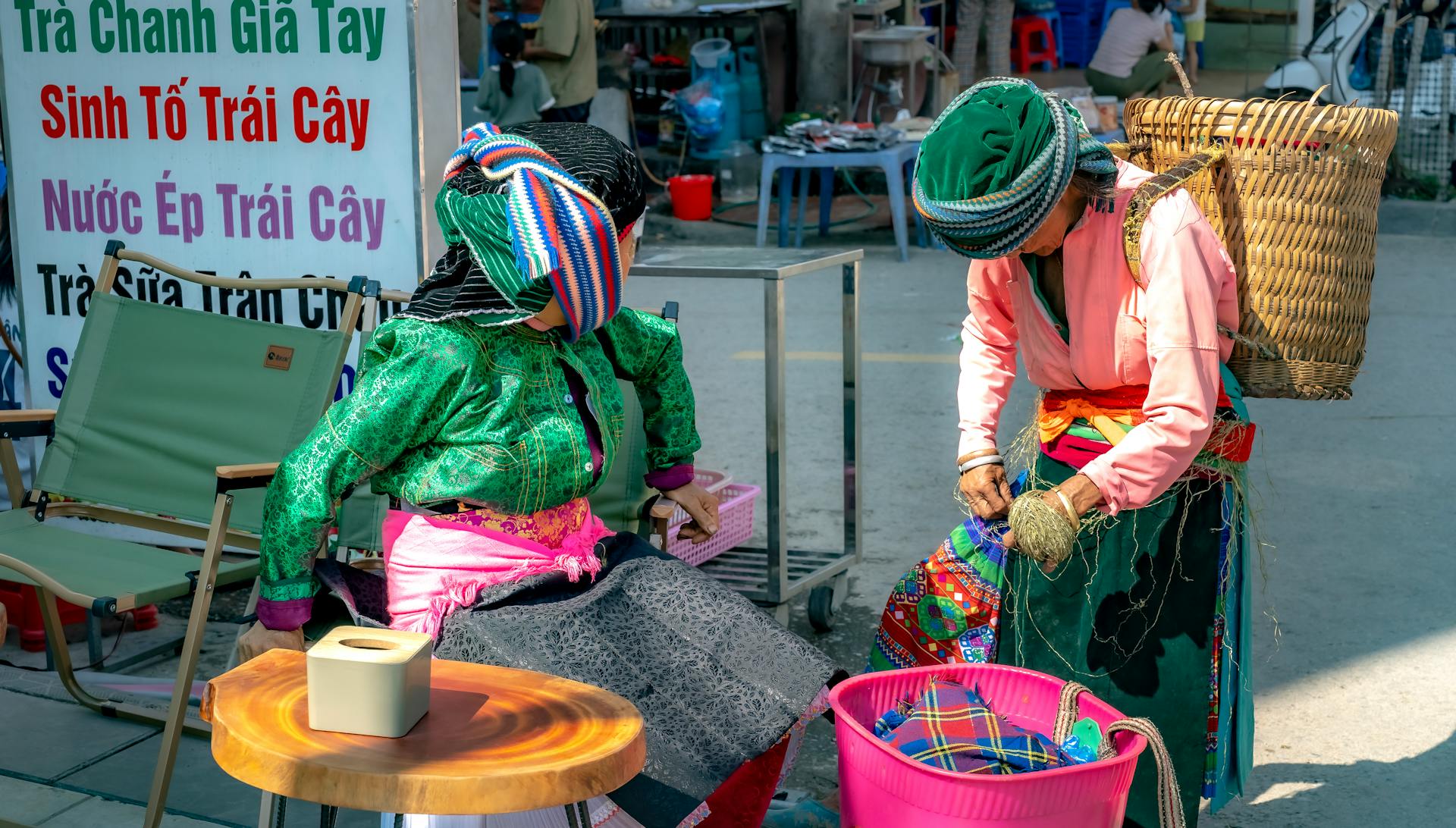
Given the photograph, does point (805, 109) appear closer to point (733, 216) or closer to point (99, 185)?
point (733, 216)

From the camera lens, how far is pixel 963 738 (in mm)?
2322

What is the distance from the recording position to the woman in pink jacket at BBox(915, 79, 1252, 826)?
7.72ft

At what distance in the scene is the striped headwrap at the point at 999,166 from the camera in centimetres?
230

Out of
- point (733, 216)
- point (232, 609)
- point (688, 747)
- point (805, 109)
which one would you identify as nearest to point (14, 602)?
point (232, 609)

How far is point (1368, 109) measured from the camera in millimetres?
2641

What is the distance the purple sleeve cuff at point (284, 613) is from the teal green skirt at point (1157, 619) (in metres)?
1.21

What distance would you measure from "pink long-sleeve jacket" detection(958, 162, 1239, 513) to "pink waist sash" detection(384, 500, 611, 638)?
2.88 feet

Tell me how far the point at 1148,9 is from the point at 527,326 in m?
11.0

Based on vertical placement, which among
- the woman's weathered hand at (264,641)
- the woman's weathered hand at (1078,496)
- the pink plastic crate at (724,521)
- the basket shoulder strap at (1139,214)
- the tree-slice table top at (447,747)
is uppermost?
the basket shoulder strap at (1139,214)

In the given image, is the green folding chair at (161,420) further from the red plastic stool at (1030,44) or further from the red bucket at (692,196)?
the red plastic stool at (1030,44)

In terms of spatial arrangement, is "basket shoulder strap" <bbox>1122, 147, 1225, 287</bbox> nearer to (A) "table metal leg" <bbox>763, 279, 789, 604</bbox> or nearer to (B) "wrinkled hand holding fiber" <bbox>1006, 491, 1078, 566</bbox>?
(B) "wrinkled hand holding fiber" <bbox>1006, 491, 1078, 566</bbox>

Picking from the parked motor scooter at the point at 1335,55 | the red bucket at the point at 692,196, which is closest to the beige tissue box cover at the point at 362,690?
the red bucket at the point at 692,196

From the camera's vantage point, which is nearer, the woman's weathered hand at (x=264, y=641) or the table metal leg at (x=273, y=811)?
the table metal leg at (x=273, y=811)

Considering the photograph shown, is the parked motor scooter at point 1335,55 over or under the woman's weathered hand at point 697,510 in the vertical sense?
over
